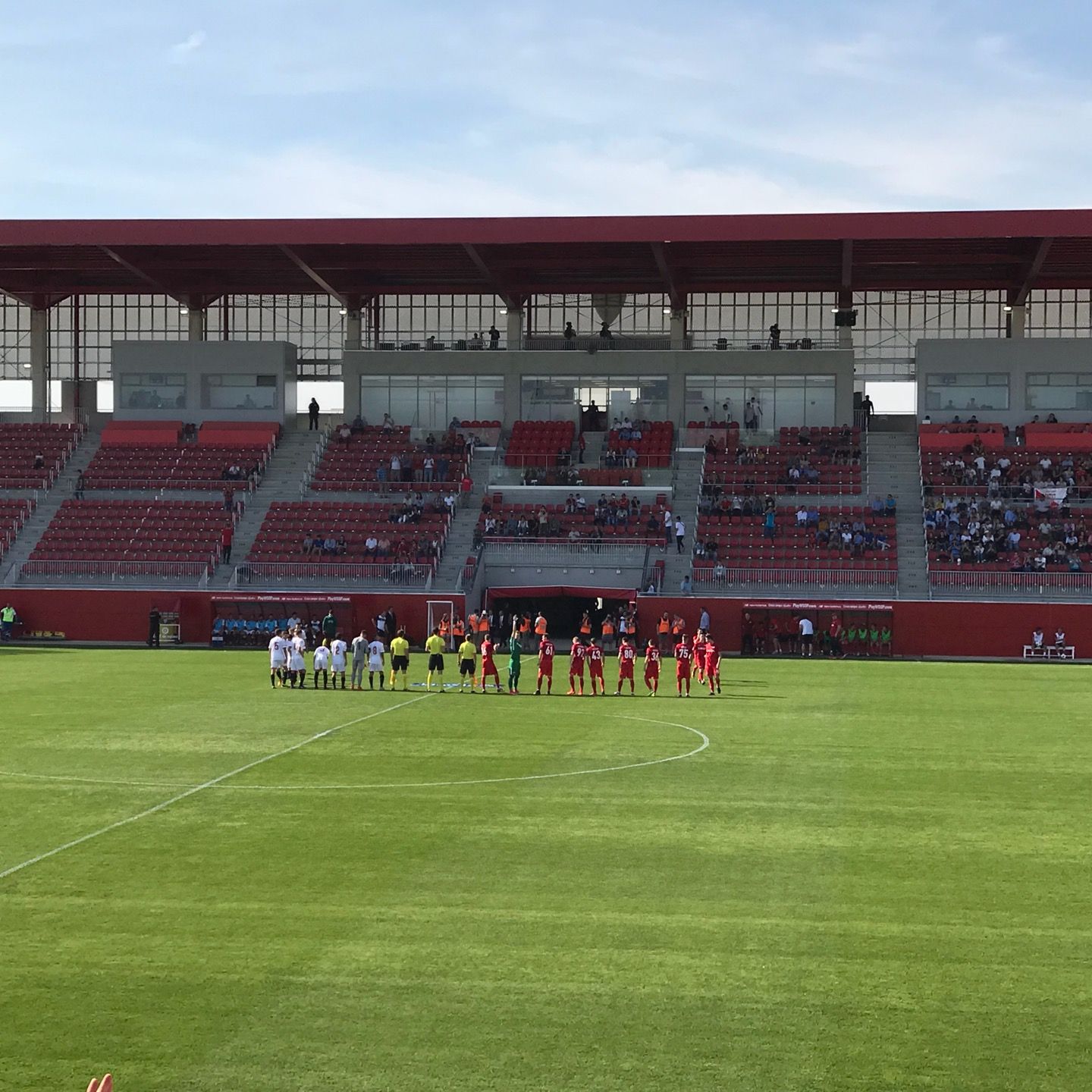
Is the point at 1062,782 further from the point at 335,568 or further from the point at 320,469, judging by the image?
the point at 320,469

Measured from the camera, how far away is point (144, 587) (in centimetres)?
5462

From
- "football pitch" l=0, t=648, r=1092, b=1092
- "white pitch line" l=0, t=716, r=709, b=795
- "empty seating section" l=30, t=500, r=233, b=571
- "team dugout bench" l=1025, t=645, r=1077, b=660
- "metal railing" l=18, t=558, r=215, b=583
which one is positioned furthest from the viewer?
"empty seating section" l=30, t=500, r=233, b=571

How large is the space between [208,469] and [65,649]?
1593 cm

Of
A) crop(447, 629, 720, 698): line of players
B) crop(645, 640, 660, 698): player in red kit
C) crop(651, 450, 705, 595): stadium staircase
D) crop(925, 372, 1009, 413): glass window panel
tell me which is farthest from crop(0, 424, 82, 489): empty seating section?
crop(925, 372, 1009, 413): glass window panel

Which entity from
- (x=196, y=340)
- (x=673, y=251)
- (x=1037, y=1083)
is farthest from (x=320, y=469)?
(x=1037, y=1083)

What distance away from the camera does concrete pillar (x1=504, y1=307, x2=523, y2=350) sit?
66.9 meters

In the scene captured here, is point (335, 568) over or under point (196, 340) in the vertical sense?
under

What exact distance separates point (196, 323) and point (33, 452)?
366 inches

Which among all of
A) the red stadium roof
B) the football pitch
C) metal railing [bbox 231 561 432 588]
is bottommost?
the football pitch

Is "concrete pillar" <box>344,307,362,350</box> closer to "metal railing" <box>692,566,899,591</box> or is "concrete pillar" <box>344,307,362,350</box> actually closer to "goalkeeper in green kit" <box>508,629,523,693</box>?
"metal railing" <box>692,566,899,591</box>

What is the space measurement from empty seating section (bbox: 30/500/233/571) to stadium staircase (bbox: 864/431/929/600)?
24410mm

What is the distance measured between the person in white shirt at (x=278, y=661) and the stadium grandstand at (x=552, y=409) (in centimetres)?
1636

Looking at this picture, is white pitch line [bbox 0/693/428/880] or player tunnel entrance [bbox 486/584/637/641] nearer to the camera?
white pitch line [bbox 0/693/428/880]

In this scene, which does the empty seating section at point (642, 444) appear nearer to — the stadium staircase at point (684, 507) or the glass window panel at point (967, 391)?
the stadium staircase at point (684, 507)
